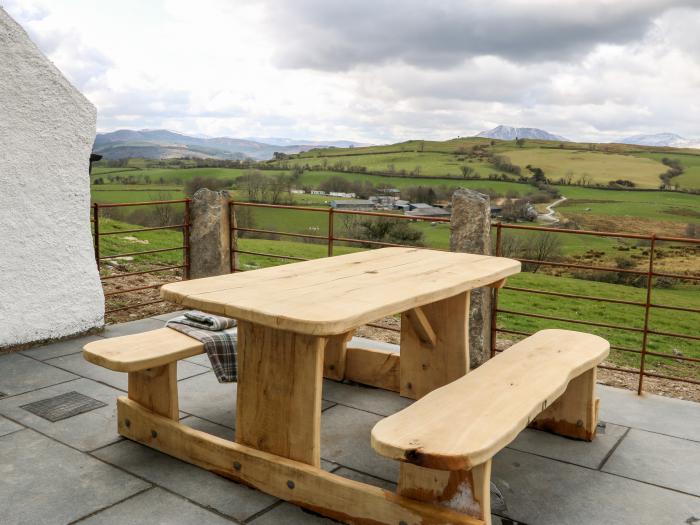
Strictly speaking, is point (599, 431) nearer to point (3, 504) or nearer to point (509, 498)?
point (509, 498)

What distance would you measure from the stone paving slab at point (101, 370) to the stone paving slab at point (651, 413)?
300cm

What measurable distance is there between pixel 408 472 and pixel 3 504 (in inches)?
72.5

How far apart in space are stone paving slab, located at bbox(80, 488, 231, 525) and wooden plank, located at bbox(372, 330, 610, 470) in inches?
38.2

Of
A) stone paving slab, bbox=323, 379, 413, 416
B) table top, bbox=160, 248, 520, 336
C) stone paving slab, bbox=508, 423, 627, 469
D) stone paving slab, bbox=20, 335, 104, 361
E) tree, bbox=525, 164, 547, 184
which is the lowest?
stone paving slab, bbox=508, 423, 627, 469

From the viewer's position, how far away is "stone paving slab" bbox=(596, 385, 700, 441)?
4039mm

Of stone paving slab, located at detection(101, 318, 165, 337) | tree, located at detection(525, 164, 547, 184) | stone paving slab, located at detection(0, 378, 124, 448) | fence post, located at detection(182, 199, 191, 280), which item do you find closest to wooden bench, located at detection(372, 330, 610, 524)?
stone paving slab, located at detection(0, 378, 124, 448)

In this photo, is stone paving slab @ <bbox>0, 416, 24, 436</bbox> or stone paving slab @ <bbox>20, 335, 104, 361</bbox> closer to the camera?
stone paving slab @ <bbox>0, 416, 24, 436</bbox>

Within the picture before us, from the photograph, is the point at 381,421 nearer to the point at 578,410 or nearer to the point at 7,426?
the point at 578,410

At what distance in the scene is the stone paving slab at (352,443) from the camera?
11.0ft

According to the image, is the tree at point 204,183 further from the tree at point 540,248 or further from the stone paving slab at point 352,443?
the stone paving slab at point 352,443

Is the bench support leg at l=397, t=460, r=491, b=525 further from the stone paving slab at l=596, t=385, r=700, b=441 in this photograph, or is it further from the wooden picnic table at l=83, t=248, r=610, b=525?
the stone paving slab at l=596, t=385, r=700, b=441

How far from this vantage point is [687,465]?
11.4 ft

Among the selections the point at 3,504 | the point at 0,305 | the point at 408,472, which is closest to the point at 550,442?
the point at 408,472

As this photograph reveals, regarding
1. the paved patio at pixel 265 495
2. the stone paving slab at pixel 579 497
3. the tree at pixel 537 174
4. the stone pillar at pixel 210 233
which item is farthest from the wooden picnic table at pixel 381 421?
the tree at pixel 537 174
